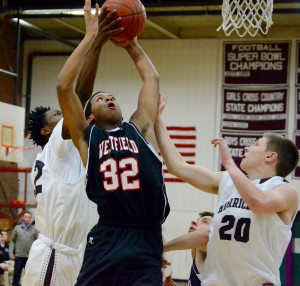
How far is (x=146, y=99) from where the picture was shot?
14.3 feet

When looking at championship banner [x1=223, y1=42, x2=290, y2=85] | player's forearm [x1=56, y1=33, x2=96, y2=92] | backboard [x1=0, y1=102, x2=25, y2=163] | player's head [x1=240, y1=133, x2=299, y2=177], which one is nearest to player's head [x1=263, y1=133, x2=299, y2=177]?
player's head [x1=240, y1=133, x2=299, y2=177]

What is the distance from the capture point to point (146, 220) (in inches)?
158

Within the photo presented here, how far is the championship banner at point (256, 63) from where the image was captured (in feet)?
53.7

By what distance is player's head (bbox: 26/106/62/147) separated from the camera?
5.83 meters

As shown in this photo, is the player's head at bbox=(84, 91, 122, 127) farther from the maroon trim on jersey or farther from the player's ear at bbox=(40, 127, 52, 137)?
the player's ear at bbox=(40, 127, 52, 137)

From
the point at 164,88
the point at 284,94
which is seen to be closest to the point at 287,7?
the point at 284,94

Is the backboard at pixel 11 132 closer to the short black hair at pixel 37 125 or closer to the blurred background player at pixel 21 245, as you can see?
the blurred background player at pixel 21 245

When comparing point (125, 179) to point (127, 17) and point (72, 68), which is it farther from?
point (127, 17)

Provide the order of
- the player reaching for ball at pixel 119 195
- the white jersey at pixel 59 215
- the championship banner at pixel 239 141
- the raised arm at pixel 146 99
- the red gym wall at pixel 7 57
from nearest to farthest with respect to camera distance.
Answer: the player reaching for ball at pixel 119 195 → the raised arm at pixel 146 99 → the white jersey at pixel 59 215 → the championship banner at pixel 239 141 → the red gym wall at pixel 7 57

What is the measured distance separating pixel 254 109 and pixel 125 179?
12.7 metres

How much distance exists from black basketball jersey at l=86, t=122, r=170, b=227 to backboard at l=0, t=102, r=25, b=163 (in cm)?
1013

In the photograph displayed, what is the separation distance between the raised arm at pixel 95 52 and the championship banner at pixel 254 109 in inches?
471

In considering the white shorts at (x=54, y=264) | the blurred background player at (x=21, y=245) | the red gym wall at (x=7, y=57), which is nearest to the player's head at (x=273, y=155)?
the white shorts at (x=54, y=264)

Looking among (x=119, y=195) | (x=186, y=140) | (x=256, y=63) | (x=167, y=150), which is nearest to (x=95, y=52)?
(x=167, y=150)
